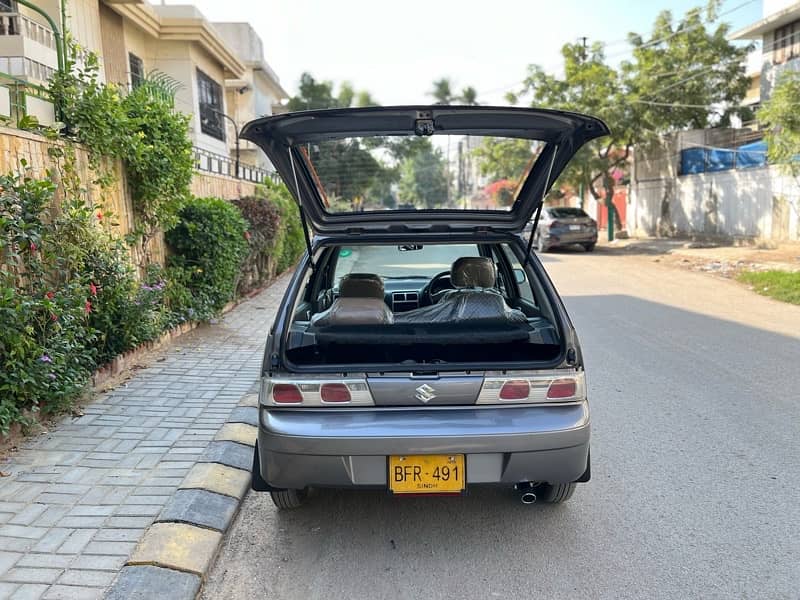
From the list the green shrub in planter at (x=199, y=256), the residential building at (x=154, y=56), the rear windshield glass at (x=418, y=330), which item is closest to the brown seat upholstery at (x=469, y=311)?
the rear windshield glass at (x=418, y=330)

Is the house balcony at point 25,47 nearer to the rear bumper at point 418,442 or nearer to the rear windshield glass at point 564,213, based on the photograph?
the rear bumper at point 418,442

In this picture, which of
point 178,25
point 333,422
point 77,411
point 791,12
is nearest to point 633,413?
point 333,422

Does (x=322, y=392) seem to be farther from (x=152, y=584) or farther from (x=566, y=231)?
(x=566, y=231)

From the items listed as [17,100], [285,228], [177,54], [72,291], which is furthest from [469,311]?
[177,54]

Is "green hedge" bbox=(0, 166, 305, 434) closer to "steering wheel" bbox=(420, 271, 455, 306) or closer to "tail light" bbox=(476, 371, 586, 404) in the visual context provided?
"steering wheel" bbox=(420, 271, 455, 306)

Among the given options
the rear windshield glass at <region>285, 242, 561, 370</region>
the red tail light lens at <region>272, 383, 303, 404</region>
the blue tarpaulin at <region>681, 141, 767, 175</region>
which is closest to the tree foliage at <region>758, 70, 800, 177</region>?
the blue tarpaulin at <region>681, 141, 767, 175</region>

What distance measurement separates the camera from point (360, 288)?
12.9 ft

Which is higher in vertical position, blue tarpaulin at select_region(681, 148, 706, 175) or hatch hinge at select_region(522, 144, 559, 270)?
blue tarpaulin at select_region(681, 148, 706, 175)

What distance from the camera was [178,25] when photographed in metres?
14.7

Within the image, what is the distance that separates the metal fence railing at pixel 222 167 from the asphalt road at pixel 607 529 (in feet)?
22.5

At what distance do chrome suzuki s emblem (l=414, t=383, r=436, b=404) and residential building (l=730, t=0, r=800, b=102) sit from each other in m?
21.1

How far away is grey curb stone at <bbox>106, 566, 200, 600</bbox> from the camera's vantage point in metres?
2.63

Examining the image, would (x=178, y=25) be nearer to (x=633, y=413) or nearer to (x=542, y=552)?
(x=633, y=413)

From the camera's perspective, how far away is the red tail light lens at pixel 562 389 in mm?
2998
